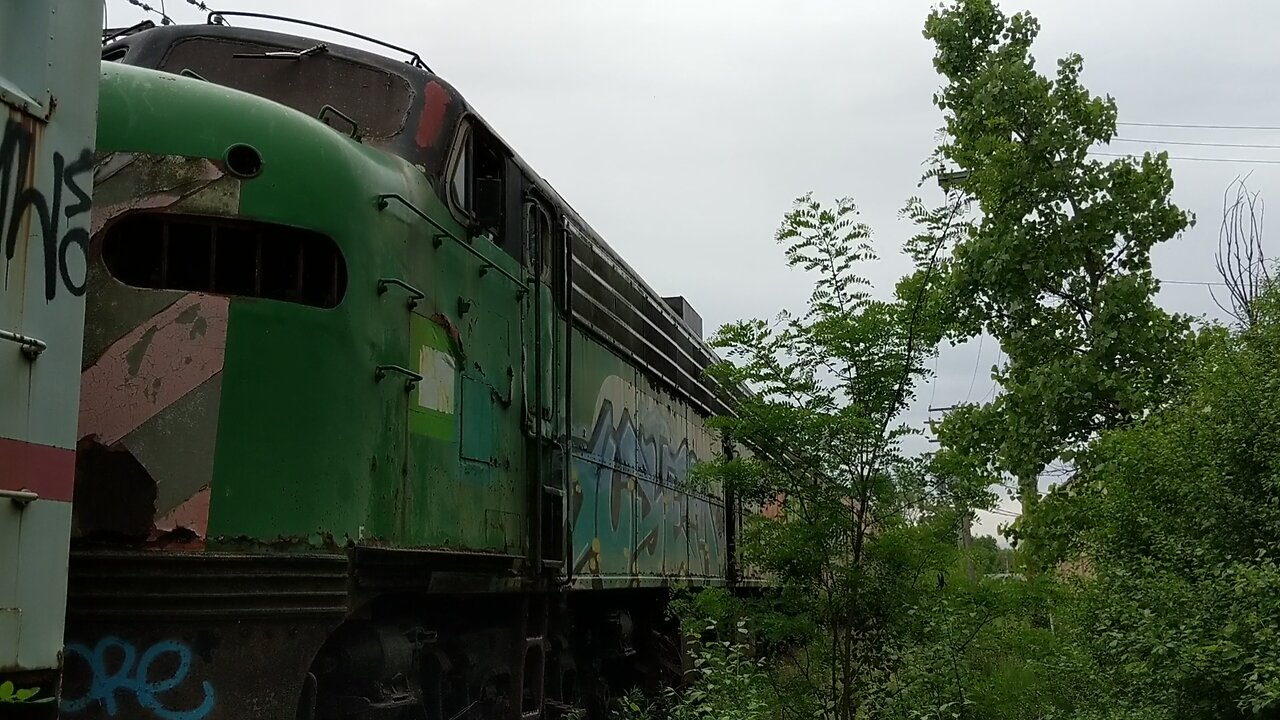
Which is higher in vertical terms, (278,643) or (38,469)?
(38,469)

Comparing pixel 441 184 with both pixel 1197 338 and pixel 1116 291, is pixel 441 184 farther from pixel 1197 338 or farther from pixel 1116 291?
pixel 1116 291

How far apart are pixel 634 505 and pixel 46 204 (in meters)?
6.71

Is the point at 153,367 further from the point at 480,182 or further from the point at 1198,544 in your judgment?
the point at 1198,544

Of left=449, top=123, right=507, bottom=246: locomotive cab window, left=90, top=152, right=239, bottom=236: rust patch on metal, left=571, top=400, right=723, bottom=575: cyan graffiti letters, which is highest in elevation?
left=449, top=123, right=507, bottom=246: locomotive cab window

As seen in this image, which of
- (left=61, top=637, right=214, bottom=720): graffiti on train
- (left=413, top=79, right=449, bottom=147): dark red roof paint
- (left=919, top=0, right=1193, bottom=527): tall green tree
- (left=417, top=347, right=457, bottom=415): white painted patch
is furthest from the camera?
(left=919, top=0, right=1193, bottom=527): tall green tree

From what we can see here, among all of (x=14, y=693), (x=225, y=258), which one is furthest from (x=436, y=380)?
(x=14, y=693)

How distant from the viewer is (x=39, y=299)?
303cm

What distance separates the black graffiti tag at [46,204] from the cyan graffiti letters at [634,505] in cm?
479

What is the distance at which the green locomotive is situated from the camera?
443 centimetres

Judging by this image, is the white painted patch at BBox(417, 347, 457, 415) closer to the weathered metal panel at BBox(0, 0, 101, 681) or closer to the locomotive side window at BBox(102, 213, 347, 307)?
the locomotive side window at BBox(102, 213, 347, 307)

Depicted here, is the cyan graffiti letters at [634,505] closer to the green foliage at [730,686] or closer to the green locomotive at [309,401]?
the green locomotive at [309,401]

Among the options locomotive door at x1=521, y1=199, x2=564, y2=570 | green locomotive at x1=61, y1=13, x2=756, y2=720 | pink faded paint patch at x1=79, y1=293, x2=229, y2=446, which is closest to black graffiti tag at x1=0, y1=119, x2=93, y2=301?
green locomotive at x1=61, y1=13, x2=756, y2=720

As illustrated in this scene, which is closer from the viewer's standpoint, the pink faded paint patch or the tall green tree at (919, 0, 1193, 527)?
the pink faded paint patch

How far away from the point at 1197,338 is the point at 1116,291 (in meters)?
1.76
